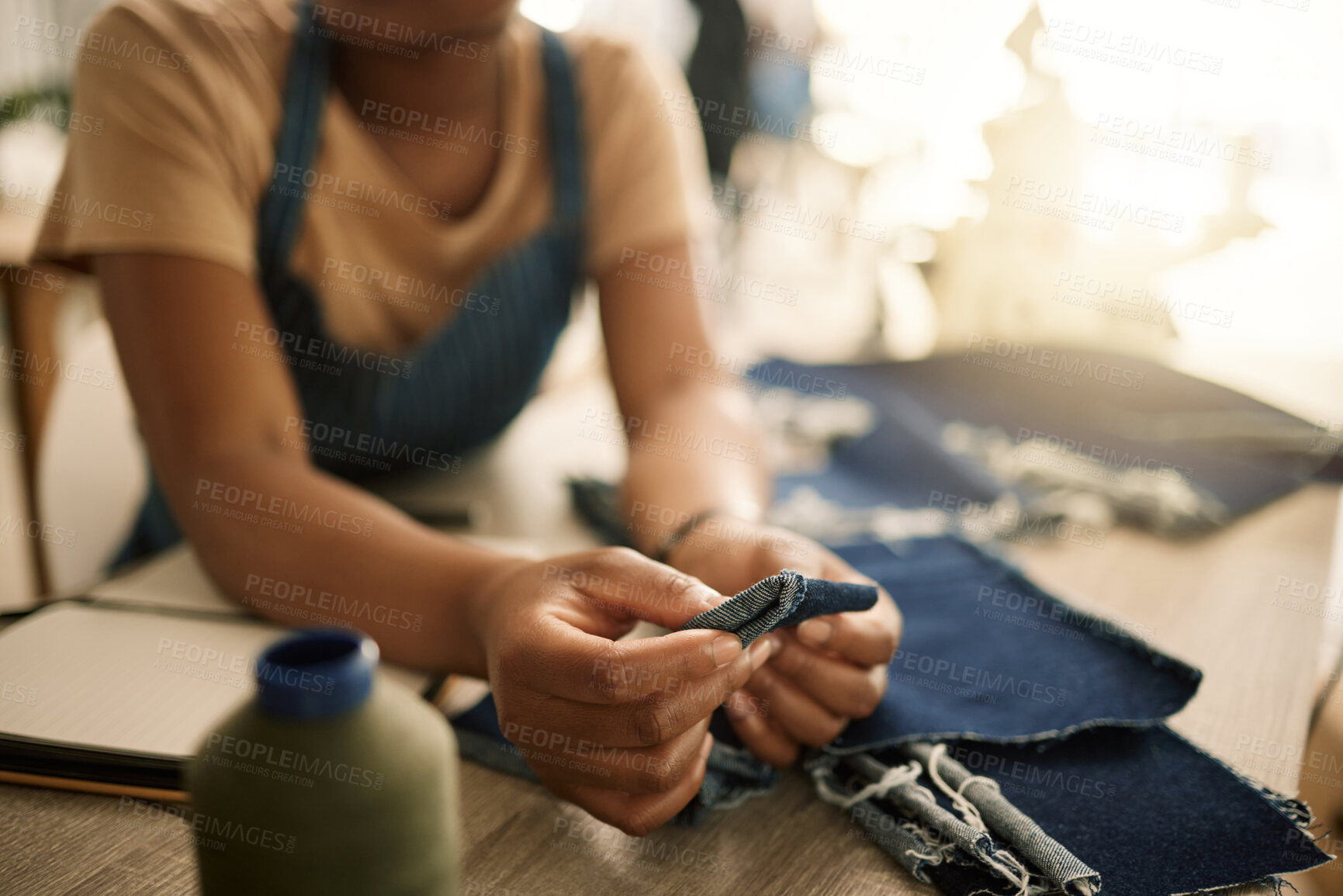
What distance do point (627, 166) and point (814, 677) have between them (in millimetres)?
718

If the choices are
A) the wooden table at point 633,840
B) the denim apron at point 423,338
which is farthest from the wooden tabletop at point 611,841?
the denim apron at point 423,338

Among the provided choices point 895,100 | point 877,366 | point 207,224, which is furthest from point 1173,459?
point 895,100

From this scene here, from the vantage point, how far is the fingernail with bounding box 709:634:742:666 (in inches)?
18.5

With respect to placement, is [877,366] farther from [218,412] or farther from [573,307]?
[218,412]

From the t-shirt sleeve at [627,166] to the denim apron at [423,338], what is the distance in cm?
3

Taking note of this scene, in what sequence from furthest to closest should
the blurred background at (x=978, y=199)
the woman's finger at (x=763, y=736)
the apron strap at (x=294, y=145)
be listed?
the blurred background at (x=978, y=199)
the apron strap at (x=294, y=145)
the woman's finger at (x=763, y=736)

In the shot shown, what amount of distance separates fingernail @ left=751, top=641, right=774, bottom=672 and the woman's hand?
0.04 meters

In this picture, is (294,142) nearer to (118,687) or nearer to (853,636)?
(118,687)

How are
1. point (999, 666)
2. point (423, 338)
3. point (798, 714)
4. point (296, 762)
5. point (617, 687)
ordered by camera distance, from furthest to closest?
point (423, 338), point (999, 666), point (798, 714), point (617, 687), point (296, 762)

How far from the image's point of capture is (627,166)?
3.43ft

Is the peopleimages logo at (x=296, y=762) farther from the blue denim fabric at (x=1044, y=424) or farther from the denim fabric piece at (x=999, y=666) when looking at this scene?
the blue denim fabric at (x=1044, y=424)

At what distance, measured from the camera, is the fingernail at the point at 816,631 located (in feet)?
1.91

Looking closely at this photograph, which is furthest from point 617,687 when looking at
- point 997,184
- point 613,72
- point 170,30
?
point 997,184

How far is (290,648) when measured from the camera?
0.31 metres
